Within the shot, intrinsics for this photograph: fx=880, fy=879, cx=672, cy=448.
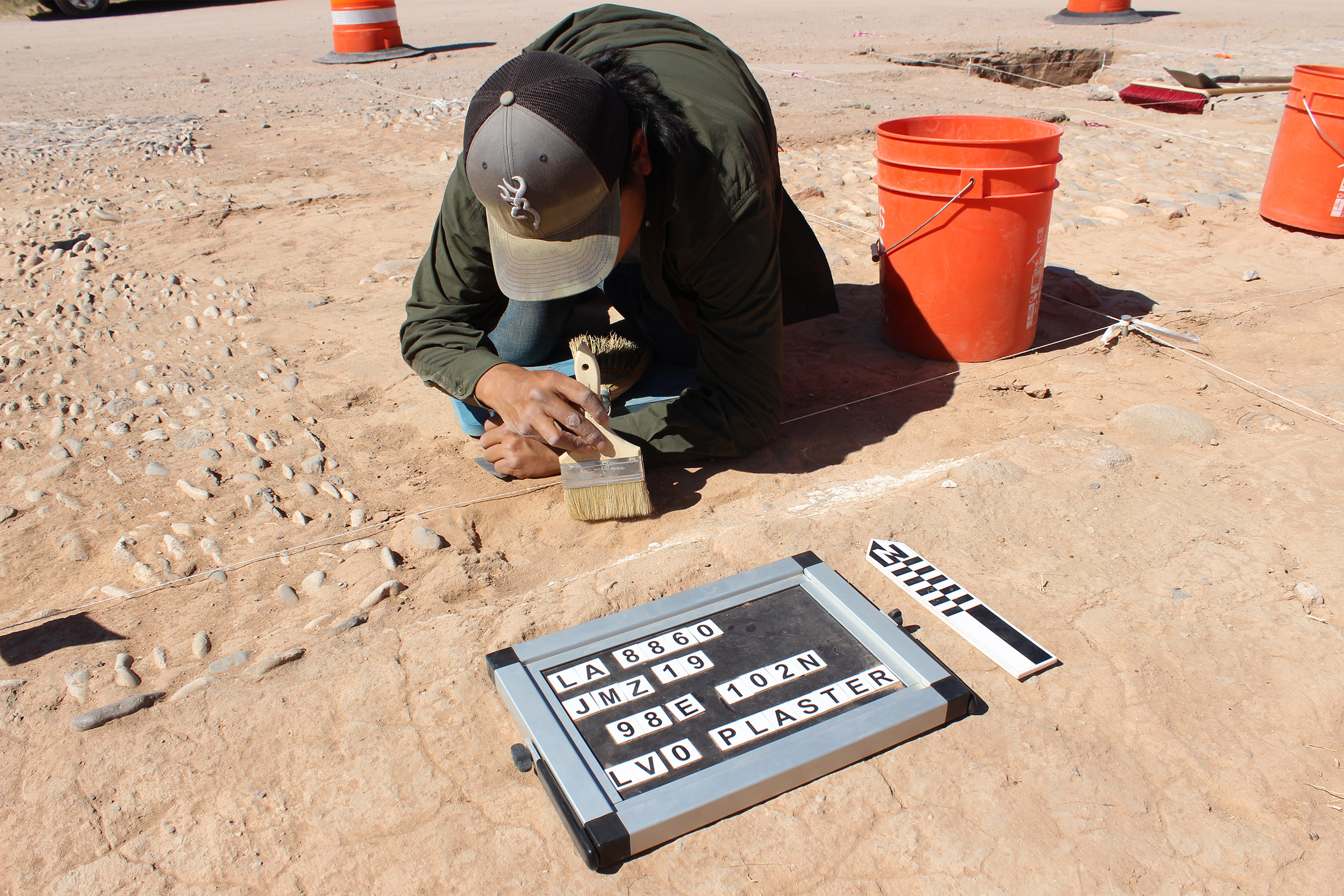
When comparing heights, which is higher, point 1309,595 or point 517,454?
point 517,454

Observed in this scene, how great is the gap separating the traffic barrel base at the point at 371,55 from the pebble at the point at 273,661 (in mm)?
9853

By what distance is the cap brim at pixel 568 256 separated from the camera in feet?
6.22

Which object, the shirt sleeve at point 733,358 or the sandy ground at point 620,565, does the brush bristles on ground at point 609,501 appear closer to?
Answer: the sandy ground at point 620,565

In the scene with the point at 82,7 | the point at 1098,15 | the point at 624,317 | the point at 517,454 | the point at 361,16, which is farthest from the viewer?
the point at 82,7

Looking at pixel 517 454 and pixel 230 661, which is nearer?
pixel 230 661

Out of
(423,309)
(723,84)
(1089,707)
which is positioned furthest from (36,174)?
(1089,707)

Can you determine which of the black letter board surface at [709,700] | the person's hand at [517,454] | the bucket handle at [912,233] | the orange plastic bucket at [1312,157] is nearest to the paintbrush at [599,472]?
the person's hand at [517,454]

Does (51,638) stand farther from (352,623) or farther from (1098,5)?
(1098,5)

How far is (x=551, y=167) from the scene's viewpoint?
69.3 inches

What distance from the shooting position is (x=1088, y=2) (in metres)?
12.2

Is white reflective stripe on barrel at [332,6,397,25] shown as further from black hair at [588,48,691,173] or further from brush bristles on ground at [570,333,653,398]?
black hair at [588,48,691,173]

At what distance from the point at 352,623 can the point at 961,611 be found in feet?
4.57

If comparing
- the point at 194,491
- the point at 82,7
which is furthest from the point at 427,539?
the point at 82,7

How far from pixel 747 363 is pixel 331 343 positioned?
6.31 feet
